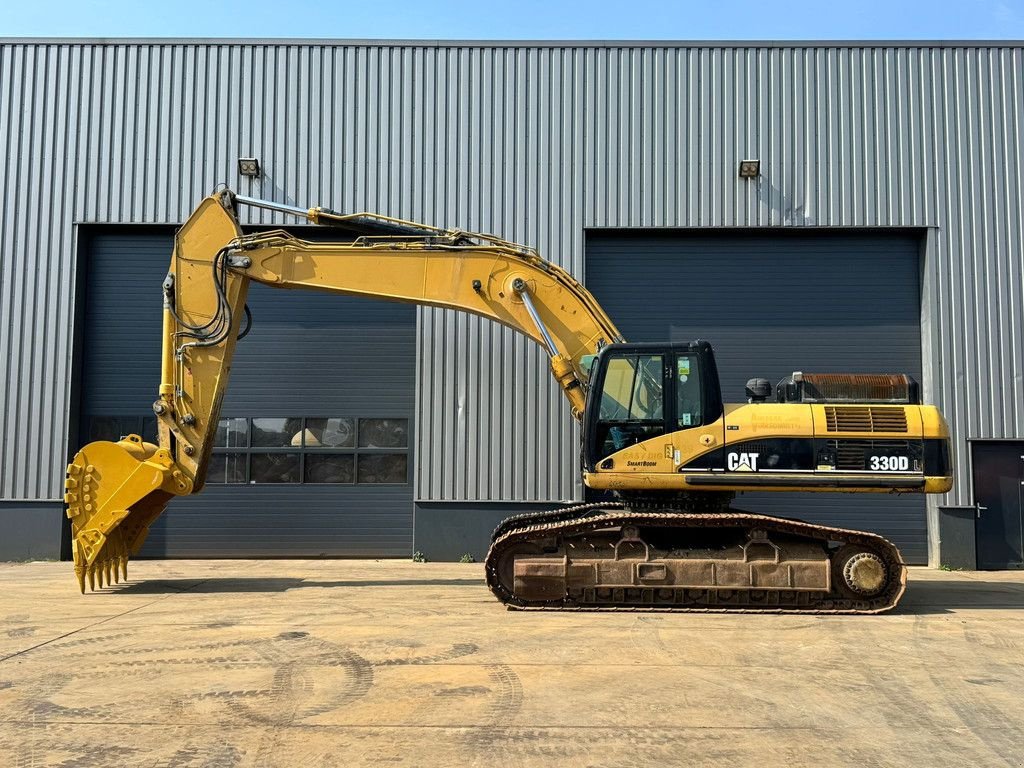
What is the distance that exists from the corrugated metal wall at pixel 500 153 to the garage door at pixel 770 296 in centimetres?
43

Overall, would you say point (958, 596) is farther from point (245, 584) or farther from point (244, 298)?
point (244, 298)

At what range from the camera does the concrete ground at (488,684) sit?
478 centimetres

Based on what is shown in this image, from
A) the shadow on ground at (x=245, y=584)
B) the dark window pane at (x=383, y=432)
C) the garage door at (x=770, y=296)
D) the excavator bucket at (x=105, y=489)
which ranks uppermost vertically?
the garage door at (x=770, y=296)

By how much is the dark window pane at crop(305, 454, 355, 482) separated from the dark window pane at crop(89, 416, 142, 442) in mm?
3291

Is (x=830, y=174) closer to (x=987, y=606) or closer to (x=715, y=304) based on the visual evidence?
(x=715, y=304)

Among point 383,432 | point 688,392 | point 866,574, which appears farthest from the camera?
point 383,432

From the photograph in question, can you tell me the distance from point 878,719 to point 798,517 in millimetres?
8677

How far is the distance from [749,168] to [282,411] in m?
9.57

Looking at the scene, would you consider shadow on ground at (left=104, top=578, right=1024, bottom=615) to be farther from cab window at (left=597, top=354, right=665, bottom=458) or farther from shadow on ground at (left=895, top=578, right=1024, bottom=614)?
cab window at (left=597, top=354, right=665, bottom=458)

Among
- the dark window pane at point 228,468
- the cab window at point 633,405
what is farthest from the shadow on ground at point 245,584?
the cab window at point 633,405

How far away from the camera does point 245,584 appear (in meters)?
11.0

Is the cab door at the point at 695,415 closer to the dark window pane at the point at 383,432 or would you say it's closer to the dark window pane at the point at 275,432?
the dark window pane at the point at 383,432

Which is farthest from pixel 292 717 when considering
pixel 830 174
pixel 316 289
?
pixel 830 174

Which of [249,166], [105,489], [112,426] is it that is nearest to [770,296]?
[249,166]
